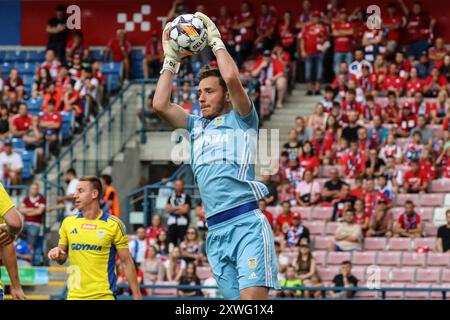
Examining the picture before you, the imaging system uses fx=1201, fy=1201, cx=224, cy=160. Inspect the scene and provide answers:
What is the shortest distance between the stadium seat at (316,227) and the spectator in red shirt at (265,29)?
5.25 m

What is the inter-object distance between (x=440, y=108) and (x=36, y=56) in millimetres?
9302

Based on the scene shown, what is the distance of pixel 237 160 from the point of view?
844 centimetres

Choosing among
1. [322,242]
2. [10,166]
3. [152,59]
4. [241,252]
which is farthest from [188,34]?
[152,59]

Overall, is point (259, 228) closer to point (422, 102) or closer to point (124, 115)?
point (422, 102)

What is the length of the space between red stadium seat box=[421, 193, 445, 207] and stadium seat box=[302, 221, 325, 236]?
5.31ft

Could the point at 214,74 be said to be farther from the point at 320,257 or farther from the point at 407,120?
the point at 407,120

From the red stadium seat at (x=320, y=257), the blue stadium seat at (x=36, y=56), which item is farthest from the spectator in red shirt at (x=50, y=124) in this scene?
the red stadium seat at (x=320, y=257)

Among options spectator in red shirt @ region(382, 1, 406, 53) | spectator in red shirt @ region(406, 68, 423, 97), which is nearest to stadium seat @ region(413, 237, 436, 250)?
spectator in red shirt @ region(406, 68, 423, 97)

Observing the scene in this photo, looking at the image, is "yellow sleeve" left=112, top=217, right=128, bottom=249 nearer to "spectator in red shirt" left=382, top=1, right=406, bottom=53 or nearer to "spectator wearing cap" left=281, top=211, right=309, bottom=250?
"spectator wearing cap" left=281, top=211, right=309, bottom=250

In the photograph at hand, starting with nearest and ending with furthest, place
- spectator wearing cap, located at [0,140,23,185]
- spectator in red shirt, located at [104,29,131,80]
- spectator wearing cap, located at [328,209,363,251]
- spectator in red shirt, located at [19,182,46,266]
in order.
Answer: spectator wearing cap, located at [328,209,363,251]
spectator in red shirt, located at [19,182,46,266]
spectator wearing cap, located at [0,140,23,185]
spectator in red shirt, located at [104,29,131,80]

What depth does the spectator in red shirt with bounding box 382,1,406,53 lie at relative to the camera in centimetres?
2219

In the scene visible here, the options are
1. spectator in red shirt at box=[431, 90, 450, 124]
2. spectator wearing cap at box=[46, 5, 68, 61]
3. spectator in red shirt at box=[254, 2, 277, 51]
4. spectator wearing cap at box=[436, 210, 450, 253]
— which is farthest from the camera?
spectator wearing cap at box=[46, 5, 68, 61]
